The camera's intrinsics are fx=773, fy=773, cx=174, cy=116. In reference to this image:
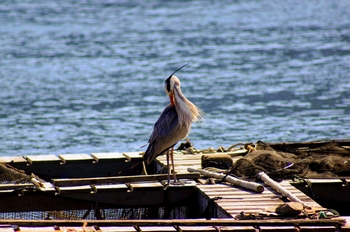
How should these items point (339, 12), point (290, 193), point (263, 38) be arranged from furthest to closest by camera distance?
1. point (339, 12)
2. point (263, 38)
3. point (290, 193)

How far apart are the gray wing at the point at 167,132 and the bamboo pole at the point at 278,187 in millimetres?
1098

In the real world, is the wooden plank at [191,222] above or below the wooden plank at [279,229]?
above

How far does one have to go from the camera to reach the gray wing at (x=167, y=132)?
9.38 meters

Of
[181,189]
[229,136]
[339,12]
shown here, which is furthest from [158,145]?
[339,12]

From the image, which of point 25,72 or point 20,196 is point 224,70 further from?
point 20,196

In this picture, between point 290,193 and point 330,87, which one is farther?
point 330,87

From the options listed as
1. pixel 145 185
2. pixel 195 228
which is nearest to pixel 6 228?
pixel 195 228

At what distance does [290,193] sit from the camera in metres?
8.35

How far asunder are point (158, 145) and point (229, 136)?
25.2ft

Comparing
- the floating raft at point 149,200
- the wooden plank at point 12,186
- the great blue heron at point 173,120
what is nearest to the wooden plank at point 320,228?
the floating raft at point 149,200

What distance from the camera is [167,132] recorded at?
9383 mm

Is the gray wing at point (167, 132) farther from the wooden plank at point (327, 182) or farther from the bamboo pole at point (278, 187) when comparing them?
the wooden plank at point (327, 182)

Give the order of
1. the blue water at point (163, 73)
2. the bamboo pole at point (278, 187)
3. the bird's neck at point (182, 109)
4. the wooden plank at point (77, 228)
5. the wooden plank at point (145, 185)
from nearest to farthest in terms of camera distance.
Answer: the wooden plank at point (77, 228) → the bamboo pole at point (278, 187) → the wooden plank at point (145, 185) → the bird's neck at point (182, 109) → the blue water at point (163, 73)

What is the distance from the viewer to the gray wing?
9375 millimetres
